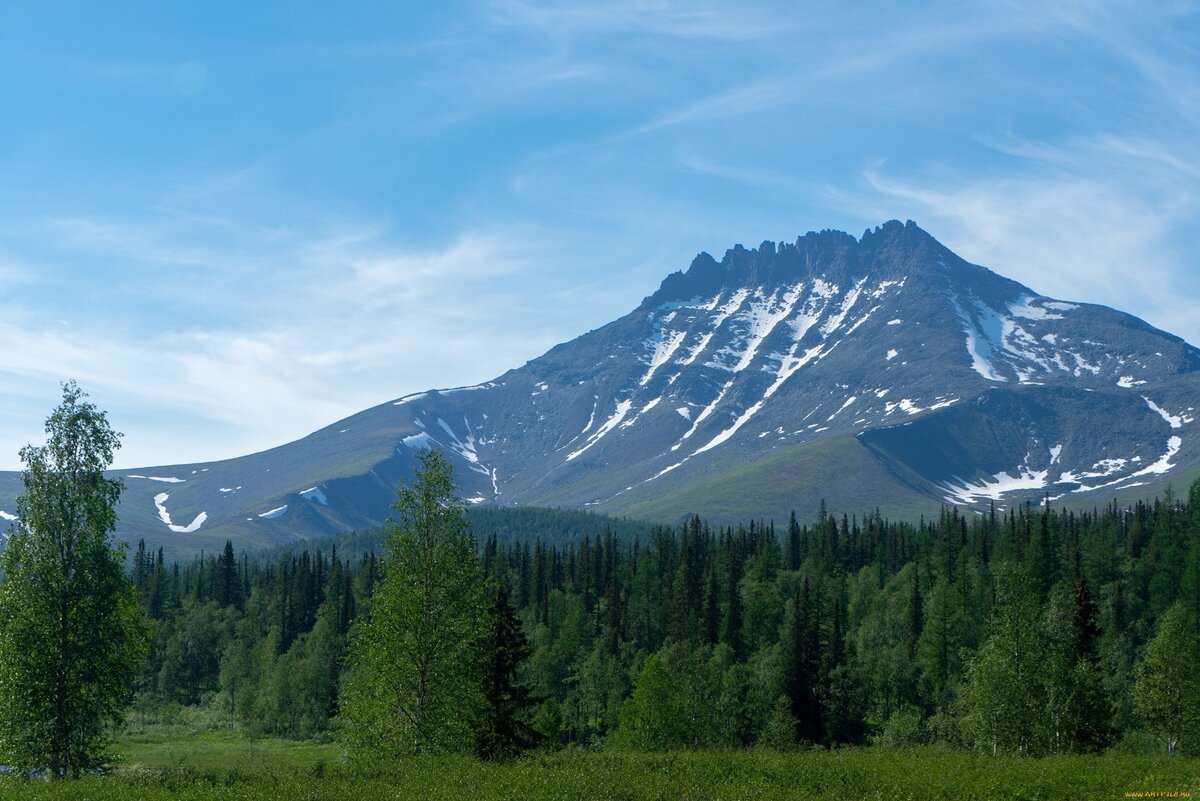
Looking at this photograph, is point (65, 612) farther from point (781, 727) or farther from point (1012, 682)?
point (781, 727)

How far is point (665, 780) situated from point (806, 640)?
82193 mm

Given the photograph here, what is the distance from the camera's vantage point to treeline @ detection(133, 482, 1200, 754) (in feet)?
233

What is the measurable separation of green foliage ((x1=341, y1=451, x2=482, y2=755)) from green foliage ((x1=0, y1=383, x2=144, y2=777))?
10.0 metres

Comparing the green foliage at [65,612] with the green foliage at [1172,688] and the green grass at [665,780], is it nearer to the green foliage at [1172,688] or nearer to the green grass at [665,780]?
the green grass at [665,780]

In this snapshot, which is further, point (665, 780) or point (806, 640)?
point (806, 640)

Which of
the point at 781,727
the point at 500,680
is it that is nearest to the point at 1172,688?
the point at 781,727

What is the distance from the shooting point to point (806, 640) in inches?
4412

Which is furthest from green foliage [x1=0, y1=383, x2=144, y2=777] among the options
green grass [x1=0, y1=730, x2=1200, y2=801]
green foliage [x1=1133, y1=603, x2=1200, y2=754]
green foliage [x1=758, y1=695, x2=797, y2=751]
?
green foliage [x1=1133, y1=603, x2=1200, y2=754]

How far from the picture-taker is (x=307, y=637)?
473 ft

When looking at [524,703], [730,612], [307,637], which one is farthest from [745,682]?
[307,637]

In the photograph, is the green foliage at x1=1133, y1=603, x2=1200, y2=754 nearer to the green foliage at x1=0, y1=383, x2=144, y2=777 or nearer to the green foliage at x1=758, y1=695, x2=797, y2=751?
the green foliage at x1=758, y1=695, x2=797, y2=751

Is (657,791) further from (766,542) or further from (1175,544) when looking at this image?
(766,542)

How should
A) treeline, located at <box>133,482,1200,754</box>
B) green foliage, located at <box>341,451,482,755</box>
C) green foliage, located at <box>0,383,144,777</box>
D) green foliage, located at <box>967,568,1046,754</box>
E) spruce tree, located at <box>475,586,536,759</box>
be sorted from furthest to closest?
1. treeline, located at <box>133,482,1200,754</box>
2. green foliage, located at <box>967,568,1046,754</box>
3. spruce tree, located at <box>475,586,536,759</box>
4. green foliage, located at <box>341,451,482,755</box>
5. green foliage, located at <box>0,383,144,777</box>

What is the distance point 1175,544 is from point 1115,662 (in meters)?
41.6
